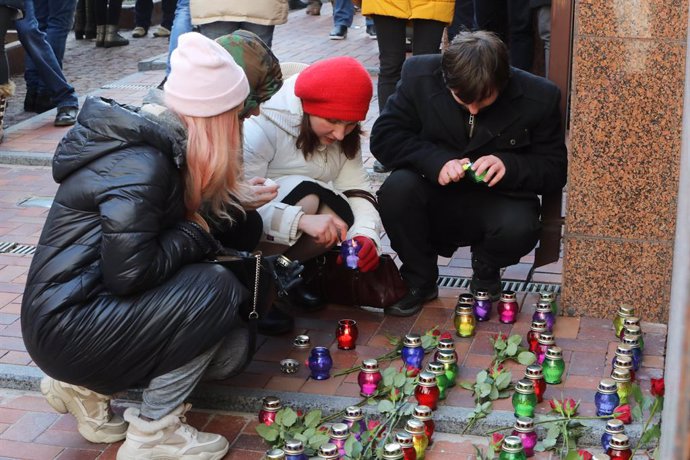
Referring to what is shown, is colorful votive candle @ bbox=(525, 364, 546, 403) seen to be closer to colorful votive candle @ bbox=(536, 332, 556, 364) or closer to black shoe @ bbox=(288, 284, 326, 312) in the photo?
colorful votive candle @ bbox=(536, 332, 556, 364)

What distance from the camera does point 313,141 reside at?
4.36 metres

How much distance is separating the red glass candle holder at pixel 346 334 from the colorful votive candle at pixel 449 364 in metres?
0.46

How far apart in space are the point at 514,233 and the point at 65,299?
188 centimetres

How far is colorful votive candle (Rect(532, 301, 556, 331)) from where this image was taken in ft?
13.9

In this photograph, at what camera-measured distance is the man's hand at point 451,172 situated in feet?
14.1

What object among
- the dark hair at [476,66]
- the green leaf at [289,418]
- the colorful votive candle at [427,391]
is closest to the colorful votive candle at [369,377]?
the colorful votive candle at [427,391]

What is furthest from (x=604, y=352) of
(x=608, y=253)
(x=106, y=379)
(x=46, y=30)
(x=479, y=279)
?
(x=46, y=30)

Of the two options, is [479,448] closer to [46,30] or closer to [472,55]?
[472,55]

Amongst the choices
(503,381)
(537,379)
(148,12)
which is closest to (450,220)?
(503,381)

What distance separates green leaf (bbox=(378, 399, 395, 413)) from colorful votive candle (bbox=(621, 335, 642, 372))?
2.94 ft

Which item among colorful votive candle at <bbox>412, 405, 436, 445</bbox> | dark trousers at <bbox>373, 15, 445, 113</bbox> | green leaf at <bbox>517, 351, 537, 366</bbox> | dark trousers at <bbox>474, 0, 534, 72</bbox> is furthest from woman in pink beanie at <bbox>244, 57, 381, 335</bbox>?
dark trousers at <bbox>474, 0, 534, 72</bbox>

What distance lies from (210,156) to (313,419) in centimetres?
93

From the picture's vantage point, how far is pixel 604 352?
4.15 meters

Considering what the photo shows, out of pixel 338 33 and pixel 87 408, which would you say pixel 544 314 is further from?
pixel 338 33
